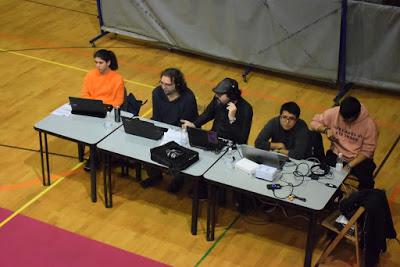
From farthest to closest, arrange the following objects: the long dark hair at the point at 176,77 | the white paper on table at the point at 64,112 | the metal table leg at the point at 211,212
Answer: the white paper on table at the point at 64,112 → the long dark hair at the point at 176,77 → the metal table leg at the point at 211,212

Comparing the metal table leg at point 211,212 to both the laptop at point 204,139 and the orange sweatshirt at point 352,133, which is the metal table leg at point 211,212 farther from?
the orange sweatshirt at point 352,133

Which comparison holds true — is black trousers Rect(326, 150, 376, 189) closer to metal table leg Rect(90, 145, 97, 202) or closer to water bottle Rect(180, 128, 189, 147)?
water bottle Rect(180, 128, 189, 147)

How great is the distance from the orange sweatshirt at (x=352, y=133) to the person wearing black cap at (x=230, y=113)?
0.68 meters

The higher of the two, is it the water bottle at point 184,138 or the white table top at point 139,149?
the water bottle at point 184,138

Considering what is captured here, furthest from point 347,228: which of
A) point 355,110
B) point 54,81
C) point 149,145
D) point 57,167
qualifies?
point 54,81

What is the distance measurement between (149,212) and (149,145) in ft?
2.42

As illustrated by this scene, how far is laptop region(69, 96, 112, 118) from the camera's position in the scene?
Answer: 684cm

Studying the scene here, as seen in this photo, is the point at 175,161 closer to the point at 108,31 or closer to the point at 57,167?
the point at 57,167

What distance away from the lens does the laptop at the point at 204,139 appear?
6.29 metres

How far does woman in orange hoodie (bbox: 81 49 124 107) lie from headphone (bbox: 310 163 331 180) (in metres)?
2.30


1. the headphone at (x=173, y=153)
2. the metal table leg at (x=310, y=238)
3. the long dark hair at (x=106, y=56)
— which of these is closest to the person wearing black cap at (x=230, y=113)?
the headphone at (x=173, y=153)

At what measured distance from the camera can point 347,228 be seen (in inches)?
227

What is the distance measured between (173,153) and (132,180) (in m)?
1.25

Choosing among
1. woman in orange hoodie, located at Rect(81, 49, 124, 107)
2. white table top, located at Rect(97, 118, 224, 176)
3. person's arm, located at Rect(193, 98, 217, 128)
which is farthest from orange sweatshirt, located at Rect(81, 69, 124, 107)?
person's arm, located at Rect(193, 98, 217, 128)
